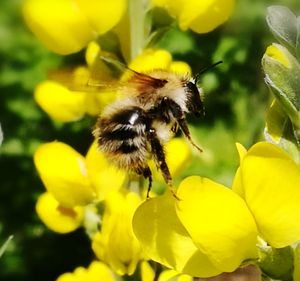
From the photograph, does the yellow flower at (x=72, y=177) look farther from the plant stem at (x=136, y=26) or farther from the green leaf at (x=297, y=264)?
the green leaf at (x=297, y=264)

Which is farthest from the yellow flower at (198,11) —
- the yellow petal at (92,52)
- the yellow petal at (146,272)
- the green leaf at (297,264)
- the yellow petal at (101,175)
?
→ the green leaf at (297,264)

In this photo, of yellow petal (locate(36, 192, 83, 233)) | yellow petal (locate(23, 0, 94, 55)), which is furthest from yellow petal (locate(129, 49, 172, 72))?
yellow petal (locate(36, 192, 83, 233))

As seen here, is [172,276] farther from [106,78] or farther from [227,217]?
[227,217]

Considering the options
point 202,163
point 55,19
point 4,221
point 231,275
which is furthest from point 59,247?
point 55,19

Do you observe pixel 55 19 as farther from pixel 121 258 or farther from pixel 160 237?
pixel 160 237

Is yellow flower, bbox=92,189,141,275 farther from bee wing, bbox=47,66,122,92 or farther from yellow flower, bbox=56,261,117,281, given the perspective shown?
bee wing, bbox=47,66,122,92

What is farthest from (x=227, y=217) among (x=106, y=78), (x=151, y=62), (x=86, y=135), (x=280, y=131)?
(x=86, y=135)
